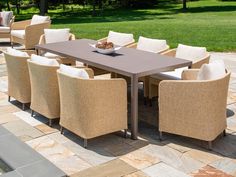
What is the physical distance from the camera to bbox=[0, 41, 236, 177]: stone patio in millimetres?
3576

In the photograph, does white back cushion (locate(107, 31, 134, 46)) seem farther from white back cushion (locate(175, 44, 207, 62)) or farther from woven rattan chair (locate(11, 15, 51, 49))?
woven rattan chair (locate(11, 15, 51, 49))

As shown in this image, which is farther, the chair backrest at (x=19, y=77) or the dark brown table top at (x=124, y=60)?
the chair backrest at (x=19, y=77)

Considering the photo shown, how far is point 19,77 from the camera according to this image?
5199 millimetres

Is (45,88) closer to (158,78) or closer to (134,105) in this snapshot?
(134,105)

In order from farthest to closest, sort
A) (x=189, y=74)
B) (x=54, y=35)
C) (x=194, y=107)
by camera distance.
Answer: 1. (x=54, y=35)
2. (x=189, y=74)
3. (x=194, y=107)

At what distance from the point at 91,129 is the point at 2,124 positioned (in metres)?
1.44

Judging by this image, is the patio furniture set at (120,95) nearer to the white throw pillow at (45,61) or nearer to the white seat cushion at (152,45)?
the white throw pillow at (45,61)

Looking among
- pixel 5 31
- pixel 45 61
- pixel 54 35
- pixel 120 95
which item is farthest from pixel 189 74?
pixel 5 31

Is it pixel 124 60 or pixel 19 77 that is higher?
pixel 124 60

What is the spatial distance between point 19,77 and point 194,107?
251cm

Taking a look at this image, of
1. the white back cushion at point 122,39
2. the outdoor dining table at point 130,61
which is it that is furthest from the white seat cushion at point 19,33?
the outdoor dining table at point 130,61

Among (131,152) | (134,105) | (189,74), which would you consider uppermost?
(189,74)

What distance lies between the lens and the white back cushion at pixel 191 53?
541 centimetres

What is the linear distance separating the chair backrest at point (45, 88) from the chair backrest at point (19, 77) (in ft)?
1.12
